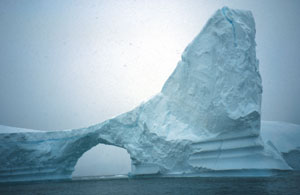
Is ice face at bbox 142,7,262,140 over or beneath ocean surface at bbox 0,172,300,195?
over

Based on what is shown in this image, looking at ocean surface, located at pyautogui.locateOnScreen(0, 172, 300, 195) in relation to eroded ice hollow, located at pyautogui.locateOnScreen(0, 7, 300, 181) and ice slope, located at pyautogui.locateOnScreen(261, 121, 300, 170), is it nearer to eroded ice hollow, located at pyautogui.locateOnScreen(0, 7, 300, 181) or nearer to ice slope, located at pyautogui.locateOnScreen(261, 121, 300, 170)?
eroded ice hollow, located at pyautogui.locateOnScreen(0, 7, 300, 181)

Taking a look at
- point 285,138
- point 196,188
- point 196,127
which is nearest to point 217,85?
point 196,127

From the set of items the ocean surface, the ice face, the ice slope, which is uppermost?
the ice face

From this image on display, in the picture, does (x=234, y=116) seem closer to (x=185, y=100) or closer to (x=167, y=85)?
(x=185, y=100)

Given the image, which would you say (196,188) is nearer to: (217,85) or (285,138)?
(217,85)

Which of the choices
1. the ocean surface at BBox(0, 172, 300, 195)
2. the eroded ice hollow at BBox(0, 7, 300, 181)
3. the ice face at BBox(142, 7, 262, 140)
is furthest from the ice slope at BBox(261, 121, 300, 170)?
the ocean surface at BBox(0, 172, 300, 195)

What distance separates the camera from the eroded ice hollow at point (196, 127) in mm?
6164

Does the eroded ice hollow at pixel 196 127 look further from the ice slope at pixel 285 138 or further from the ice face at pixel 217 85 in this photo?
the ice slope at pixel 285 138

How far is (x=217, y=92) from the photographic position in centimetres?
658

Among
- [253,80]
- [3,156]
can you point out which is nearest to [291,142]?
[253,80]

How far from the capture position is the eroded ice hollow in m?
6.16

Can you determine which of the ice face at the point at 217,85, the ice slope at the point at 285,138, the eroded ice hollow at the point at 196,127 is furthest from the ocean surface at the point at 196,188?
the ice slope at the point at 285,138

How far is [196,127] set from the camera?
701 centimetres

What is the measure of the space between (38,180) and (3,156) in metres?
1.44
